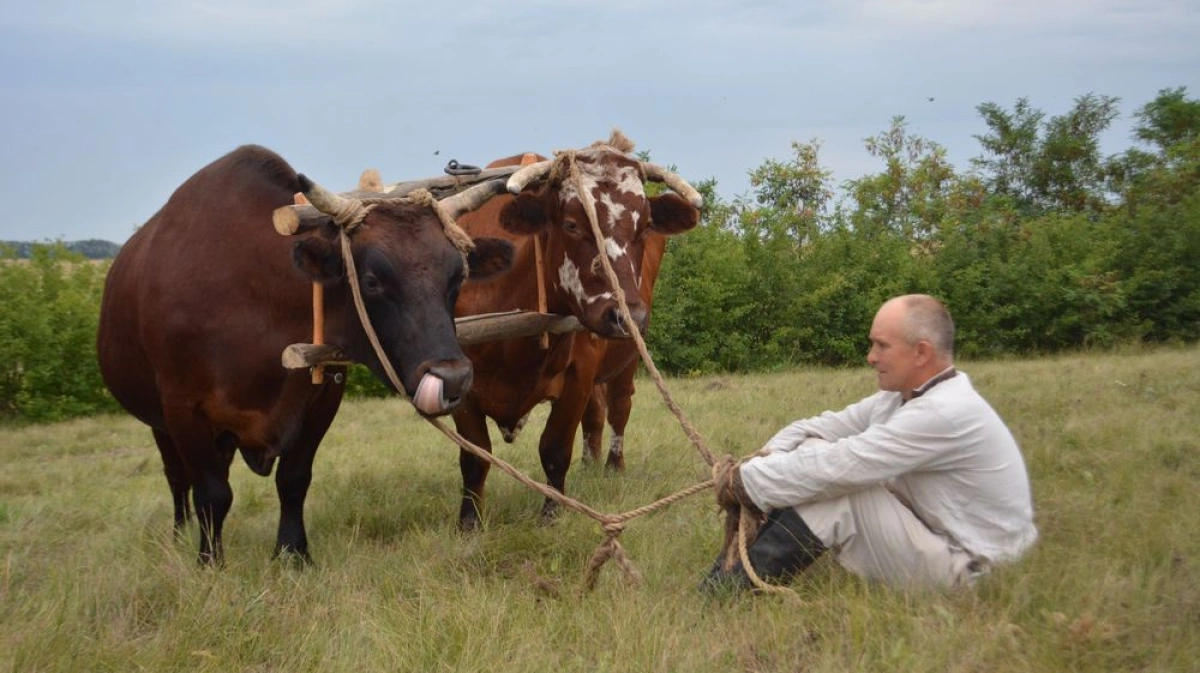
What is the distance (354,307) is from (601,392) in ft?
12.5

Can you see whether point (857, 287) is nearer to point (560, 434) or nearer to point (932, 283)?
point (932, 283)

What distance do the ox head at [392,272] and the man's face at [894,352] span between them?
1603 mm

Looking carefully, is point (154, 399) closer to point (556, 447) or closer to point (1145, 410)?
point (556, 447)

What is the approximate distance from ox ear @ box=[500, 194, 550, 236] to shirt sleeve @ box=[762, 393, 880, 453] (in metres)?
2.06

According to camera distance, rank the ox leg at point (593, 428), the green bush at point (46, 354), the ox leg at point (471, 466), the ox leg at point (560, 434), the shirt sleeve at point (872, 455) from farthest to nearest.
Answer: the green bush at point (46, 354) < the ox leg at point (593, 428) < the ox leg at point (560, 434) < the ox leg at point (471, 466) < the shirt sleeve at point (872, 455)

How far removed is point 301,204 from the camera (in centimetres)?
488

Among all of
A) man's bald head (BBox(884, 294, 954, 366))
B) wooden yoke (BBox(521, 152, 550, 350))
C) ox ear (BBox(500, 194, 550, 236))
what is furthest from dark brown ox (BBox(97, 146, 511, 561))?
man's bald head (BBox(884, 294, 954, 366))

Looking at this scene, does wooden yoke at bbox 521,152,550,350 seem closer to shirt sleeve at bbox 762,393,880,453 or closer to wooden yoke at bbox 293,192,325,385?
wooden yoke at bbox 293,192,325,385

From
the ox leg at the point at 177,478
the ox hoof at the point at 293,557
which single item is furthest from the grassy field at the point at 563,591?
the ox leg at the point at 177,478

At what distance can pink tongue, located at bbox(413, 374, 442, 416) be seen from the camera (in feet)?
13.8

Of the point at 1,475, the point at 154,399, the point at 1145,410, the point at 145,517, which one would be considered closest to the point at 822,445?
the point at 154,399

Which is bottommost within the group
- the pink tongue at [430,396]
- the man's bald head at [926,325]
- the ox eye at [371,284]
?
the pink tongue at [430,396]

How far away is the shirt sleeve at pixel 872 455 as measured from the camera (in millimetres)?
3764

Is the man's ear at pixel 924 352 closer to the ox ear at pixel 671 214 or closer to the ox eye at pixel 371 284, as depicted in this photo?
the ox eye at pixel 371 284
